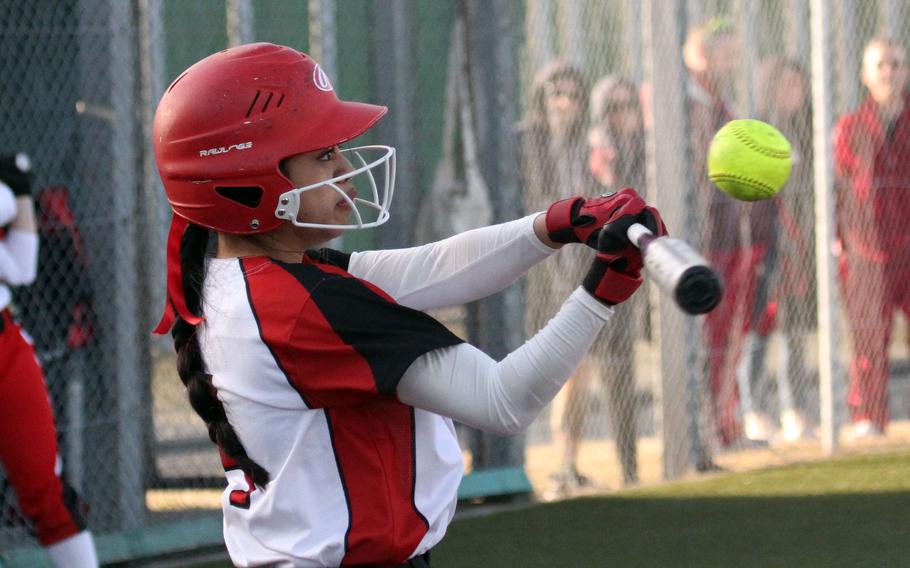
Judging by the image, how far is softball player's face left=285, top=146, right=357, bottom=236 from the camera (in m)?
3.03

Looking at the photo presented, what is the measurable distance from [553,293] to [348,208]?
4.62m

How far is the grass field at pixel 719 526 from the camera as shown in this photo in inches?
226

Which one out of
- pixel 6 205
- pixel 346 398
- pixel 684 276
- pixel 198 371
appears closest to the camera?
pixel 684 276

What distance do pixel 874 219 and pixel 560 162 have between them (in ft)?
7.19

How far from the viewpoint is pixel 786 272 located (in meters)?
8.52

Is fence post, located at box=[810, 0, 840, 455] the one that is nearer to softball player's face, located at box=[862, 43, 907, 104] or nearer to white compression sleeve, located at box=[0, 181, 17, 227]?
softball player's face, located at box=[862, 43, 907, 104]

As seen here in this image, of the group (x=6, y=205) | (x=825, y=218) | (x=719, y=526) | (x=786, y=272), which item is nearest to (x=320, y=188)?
(x=6, y=205)

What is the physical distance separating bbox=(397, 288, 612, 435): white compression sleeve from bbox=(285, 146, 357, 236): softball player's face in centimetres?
45

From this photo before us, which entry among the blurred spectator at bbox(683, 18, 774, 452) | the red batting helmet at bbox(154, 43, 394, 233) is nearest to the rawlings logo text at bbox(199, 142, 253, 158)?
the red batting helmet at bbox(154, 43, 394, 233)

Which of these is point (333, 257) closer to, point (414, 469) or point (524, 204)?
point (414, 469)

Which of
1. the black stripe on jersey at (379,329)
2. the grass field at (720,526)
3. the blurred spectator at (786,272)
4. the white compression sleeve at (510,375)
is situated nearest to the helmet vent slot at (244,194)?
the black stripe on jersey at (379,329)

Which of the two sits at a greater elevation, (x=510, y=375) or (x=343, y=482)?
(x=510, y=375)

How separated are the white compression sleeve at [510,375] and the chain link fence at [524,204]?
3.74 metres

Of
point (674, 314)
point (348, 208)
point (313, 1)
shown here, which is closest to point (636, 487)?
point (674, 314)
